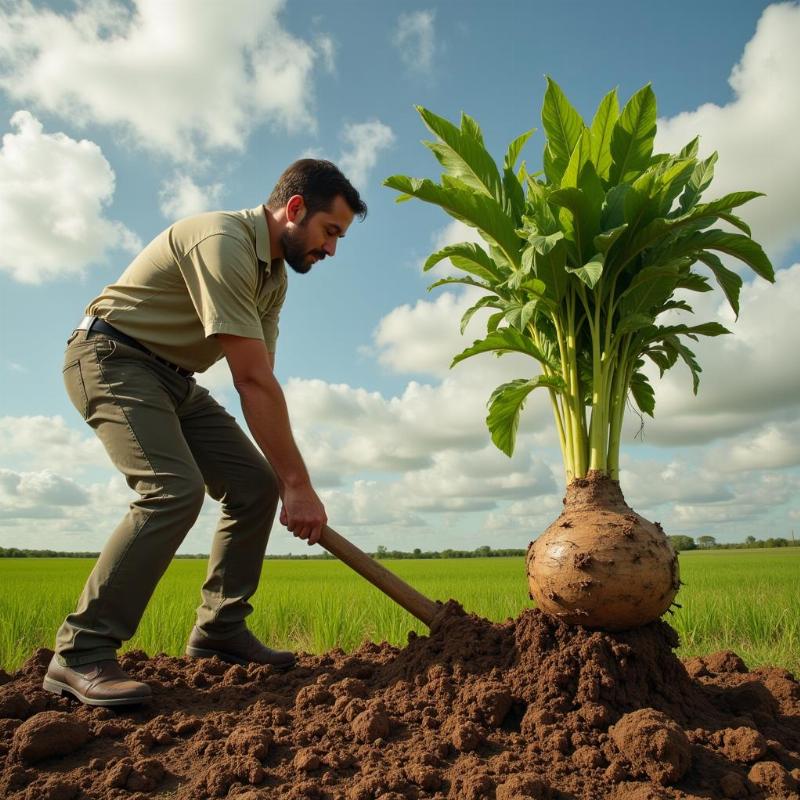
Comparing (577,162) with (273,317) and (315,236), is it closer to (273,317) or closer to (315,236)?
(315,236)

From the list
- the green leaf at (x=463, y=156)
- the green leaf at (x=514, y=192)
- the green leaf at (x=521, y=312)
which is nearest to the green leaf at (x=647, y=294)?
the green leaf at (x=521, y=312)

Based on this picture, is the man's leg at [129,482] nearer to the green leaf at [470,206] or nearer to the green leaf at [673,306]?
the green leaf at [470,206]

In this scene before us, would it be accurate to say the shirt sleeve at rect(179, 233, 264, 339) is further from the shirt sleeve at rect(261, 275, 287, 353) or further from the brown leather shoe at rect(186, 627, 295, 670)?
the brown leather shoe at rect(186, 627, 295, 670)

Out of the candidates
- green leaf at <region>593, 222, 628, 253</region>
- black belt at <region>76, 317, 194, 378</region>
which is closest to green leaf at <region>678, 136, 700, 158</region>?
green leaf at <region>593, 222, 628, 253</region>

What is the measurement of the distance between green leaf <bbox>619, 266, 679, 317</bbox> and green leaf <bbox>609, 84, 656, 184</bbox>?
1.77 ft

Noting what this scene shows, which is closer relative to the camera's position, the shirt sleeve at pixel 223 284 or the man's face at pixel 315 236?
the shirt sleeve at pixel 223 284

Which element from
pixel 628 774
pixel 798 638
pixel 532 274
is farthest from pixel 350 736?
pixel 798 638

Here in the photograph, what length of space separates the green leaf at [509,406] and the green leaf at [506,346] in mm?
137

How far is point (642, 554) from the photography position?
2.68m

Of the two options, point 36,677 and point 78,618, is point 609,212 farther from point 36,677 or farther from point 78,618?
point 36,677

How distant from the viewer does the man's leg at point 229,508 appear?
3.46m

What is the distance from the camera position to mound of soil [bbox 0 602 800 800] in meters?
2.04

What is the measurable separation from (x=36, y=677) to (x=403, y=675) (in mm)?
1812

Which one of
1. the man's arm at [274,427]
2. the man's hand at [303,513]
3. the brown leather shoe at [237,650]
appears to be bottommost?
the brown leather shoe at [237,650]
